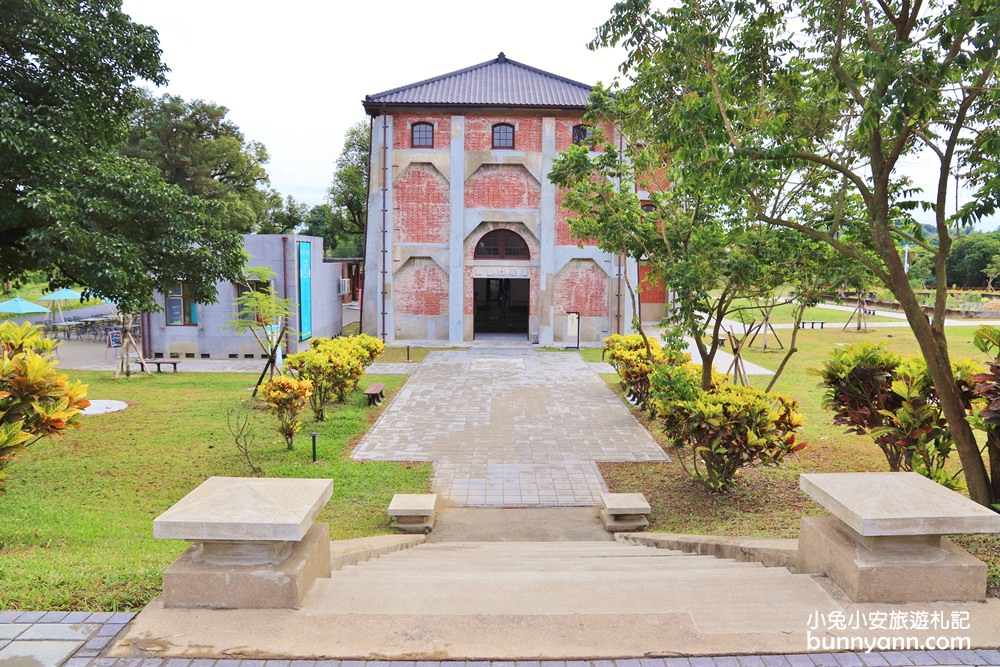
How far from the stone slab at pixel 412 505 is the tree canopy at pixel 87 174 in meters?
4.54

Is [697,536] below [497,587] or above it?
below

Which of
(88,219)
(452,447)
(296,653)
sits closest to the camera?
(296,653)

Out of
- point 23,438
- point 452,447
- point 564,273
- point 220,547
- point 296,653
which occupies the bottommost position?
point 452,447

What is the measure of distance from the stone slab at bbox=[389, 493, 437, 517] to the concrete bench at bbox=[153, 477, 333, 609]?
349 cm

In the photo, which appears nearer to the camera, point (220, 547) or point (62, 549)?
point (220, 547)

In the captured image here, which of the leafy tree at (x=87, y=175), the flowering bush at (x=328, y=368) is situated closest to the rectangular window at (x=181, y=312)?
the flowering bush at (x=328, y=368)

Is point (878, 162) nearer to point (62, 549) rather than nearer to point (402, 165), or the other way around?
point (62, 549)

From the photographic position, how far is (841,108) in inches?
304

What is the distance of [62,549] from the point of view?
20.5ft

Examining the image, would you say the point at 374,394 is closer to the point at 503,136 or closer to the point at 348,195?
the point at 503,136

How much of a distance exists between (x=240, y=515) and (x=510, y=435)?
27.0ft

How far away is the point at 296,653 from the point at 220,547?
0.91 meters

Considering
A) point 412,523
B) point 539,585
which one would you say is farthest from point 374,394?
point 539,585

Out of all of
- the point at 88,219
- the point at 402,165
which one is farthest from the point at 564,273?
the point at 88,219
